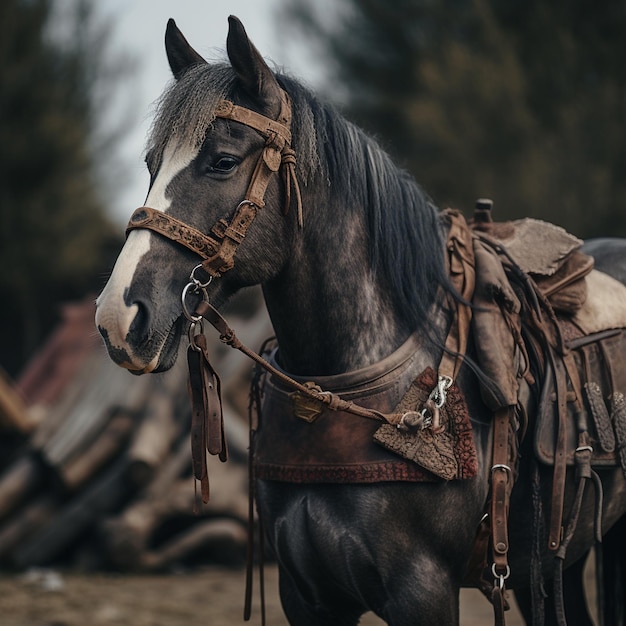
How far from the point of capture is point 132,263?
226cm

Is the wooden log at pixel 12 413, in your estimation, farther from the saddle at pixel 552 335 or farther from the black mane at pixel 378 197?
the black mane at pixel 378 197

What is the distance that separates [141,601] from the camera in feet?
19.4

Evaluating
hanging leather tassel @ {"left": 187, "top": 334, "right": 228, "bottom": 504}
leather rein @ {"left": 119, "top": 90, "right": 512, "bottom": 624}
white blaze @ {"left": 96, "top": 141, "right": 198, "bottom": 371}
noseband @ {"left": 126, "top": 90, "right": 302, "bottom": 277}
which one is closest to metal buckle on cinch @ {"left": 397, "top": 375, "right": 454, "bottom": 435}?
leather rein @ {"left": 119, "top": 90, "right": 512, "bottom": 624}

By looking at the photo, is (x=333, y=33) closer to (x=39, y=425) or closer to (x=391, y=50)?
(x=391, y=50)

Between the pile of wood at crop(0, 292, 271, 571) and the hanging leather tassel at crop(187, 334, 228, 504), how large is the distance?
400 centimetres

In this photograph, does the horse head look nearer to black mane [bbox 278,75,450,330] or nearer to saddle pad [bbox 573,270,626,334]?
black mane [bbox 278,75,450,330]

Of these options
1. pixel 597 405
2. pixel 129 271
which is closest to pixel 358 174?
pixel 129 271

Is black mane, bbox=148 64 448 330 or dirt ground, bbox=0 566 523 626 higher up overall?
black mane, bbox=148 64 448 330

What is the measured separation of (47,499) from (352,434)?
16.8 ft

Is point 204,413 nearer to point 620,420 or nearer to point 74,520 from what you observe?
point 620,420

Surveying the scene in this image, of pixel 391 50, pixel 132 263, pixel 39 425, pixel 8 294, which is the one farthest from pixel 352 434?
pixel 391 50

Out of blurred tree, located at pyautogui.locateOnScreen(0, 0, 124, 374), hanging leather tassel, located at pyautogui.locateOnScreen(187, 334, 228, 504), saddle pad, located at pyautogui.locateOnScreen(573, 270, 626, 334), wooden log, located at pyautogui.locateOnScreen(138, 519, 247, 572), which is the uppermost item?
blurred tree, located at pyautogui.locateOnScreen(0, 0, 124, 374)

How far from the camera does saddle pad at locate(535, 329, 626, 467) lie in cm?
275

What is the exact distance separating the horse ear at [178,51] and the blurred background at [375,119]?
5921 millimetres
